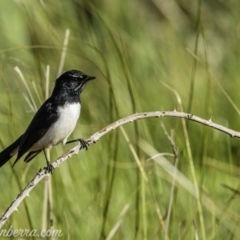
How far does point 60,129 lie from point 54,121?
0.08m

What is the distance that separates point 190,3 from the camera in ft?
19.4

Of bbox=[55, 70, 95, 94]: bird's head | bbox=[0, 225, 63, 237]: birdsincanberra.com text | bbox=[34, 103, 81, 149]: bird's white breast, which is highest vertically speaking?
bbox=[55, 70, 95, 94]: bird's head

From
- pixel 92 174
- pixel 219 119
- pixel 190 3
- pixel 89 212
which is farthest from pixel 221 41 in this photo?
pixel 89 212

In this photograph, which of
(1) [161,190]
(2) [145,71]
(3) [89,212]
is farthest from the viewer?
(2) [145,71]

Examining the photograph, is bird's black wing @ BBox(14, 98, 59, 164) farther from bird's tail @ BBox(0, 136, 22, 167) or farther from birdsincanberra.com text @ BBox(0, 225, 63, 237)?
birdsincanberra.com text @ BBox(0, 225, 63, 237)

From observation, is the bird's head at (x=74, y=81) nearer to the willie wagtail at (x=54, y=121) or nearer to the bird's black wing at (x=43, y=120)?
the willie wagtail at (x=54, y=121)

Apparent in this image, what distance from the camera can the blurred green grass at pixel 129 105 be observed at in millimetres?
3395

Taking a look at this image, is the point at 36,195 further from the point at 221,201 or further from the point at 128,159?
the point at 221,201

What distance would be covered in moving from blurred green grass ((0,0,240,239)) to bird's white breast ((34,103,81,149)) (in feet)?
0.51

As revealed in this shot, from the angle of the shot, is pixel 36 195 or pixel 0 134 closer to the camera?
pixel 36 195

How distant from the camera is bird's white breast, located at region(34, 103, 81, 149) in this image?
3.45 meters

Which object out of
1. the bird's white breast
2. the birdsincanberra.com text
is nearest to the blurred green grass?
the birdsincanberra.com text

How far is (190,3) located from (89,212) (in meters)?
2.89

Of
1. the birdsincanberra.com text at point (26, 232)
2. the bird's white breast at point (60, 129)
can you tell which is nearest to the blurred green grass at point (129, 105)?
the birdsincanberra.com text at point (26, 232)
